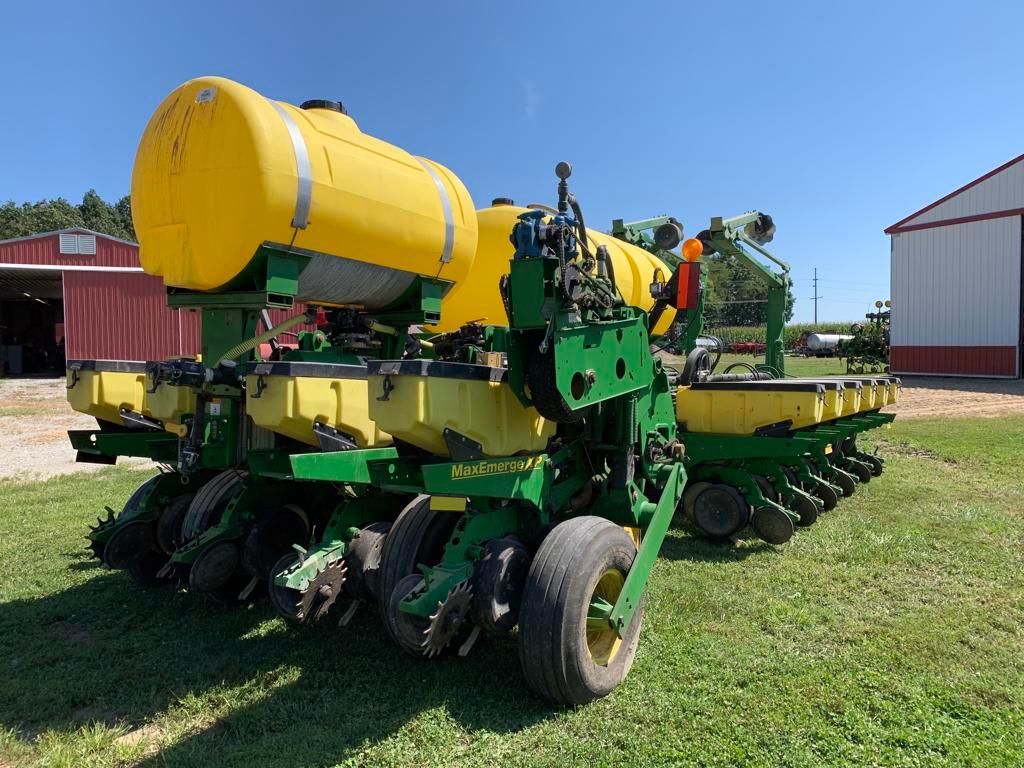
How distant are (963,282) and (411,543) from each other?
2641 centimetres

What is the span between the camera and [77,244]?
905 inches

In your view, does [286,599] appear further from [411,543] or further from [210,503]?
[210,503]

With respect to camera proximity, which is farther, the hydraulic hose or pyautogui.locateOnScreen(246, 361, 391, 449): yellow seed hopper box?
the hydraulic hose

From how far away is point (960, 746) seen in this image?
10.2 feet

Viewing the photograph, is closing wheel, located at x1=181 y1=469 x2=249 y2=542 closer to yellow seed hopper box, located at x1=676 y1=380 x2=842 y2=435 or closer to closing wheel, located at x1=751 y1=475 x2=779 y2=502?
yellow seed hopper box, located at x1=676 y1=380 x2=842 y2=435

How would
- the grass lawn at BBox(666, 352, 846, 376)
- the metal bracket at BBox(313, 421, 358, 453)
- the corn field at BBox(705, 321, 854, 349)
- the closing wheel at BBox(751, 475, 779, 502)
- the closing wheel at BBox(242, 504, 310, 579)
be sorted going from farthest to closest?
the corn field at BBox(705, 321, 854, 349), the grass lawn at BBox(666, 352, 846, 376), the closing wheel at BBox(751, 475, 779, 502), the closing wheel at BBox(242, 504, 310, 579), the metal bracket at BBox(313, 421, 358, 453)

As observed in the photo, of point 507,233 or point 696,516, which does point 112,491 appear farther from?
point 696,516

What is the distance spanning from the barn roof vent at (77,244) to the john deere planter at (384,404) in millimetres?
21480

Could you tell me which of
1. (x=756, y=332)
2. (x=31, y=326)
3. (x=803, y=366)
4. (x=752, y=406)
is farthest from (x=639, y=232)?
(x=756, y=332)

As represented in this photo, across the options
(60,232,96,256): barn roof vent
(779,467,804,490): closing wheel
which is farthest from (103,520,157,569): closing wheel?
(60,232,96,256): barn roof vent

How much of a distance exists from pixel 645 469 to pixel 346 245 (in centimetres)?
243

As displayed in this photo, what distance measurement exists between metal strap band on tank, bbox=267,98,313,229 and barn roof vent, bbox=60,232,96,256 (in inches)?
919

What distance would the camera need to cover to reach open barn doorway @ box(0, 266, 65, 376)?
89.8 feet

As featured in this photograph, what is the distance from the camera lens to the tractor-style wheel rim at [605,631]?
3.68 meters
